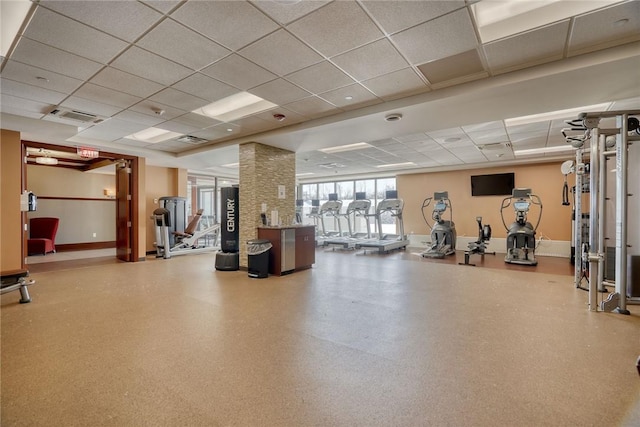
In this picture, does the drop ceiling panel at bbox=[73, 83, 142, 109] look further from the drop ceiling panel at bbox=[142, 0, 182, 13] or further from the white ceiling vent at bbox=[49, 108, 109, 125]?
the drop ceiling panel at bbox=[142, 0, 182, 13]

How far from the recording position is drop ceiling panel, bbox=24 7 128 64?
2582 millimetres

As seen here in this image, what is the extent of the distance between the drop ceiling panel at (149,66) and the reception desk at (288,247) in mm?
3106

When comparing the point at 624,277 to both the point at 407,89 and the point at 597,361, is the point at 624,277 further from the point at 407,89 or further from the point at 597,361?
the point at 407,89

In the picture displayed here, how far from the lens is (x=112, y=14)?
2.52m

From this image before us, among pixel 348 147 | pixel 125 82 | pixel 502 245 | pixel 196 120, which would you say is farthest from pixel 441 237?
pixel 125 82

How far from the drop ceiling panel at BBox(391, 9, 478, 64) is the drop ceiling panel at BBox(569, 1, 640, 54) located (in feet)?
2.85

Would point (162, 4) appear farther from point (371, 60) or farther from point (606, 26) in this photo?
point (606, 26)

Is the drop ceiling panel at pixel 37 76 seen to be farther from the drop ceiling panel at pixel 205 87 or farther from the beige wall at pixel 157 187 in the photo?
the beige wall at pixel 157 187

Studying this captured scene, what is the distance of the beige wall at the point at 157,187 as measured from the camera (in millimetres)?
9141

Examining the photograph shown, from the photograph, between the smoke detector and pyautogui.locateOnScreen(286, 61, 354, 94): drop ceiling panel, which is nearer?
pyautogui.locateOnScreen(286, 61, 354, 94): drop ceiling panel

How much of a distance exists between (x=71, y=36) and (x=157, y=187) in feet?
23.8

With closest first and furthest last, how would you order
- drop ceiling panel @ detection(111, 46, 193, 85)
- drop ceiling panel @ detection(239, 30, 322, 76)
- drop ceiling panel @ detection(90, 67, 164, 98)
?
drop ceiling panel @ detection(239, 30, 322, 76), drop ceiling panel @ detection(111, 46, 193, 85), drop ceiling panel @ detection(90, 67, 164, 98)

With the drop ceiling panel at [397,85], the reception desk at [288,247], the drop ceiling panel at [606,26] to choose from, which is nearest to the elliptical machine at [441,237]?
the reception desk at [288,247]

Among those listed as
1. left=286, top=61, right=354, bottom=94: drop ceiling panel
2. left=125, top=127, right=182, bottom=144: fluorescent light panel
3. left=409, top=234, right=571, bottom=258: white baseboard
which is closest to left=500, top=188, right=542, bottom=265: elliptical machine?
left=409, top=234, right=571, bottom=258: white baseboard
